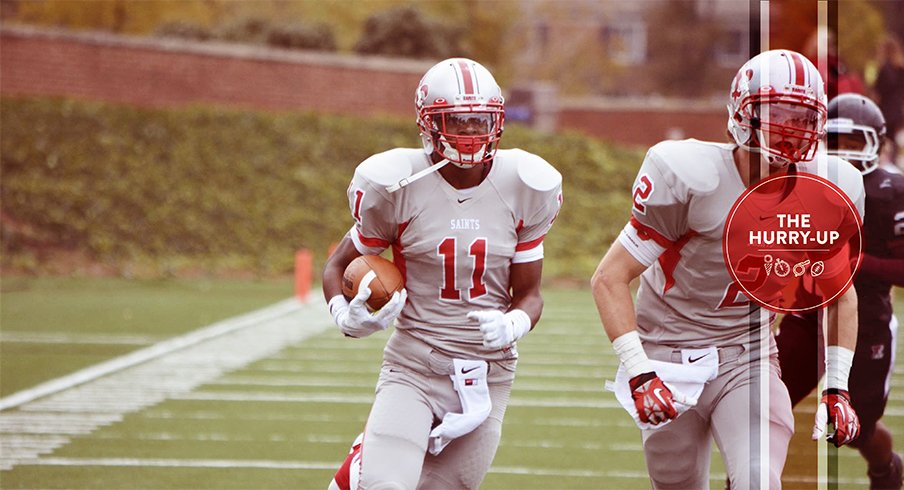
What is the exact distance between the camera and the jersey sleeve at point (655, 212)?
3570 mm

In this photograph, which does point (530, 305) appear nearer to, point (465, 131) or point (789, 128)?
point (465, 131)

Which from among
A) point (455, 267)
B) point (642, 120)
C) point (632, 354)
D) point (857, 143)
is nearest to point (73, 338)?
point (455, 267)

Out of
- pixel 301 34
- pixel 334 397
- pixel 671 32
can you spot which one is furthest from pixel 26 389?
pixel 671 32

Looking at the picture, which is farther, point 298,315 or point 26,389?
point 298,315

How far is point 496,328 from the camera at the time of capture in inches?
142

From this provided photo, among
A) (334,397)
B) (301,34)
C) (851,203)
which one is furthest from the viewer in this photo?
(301,34)

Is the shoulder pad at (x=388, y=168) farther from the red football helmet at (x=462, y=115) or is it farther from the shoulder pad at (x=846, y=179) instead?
the shoulder pad at (x=846, y=179)

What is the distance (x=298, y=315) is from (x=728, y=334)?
8.17 metres

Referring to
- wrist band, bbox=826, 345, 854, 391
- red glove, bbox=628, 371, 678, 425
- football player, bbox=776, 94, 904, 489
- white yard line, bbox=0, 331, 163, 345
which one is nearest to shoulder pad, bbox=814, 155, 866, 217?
wrist band, bbox=826, 345, 854, 391

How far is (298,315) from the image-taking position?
1159cm

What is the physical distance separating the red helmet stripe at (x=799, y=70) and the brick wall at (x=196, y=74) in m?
16.3

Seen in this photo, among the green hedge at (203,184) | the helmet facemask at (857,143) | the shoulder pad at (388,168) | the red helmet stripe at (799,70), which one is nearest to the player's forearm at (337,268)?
the shoulder pad at (388,168)

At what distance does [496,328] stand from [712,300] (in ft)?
2.30

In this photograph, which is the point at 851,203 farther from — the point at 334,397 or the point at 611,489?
the point at 334,397
